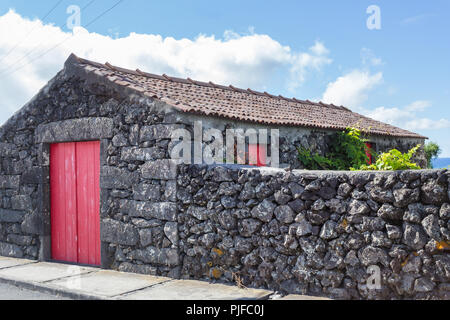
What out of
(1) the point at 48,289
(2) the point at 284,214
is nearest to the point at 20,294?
(1) the point at 48,289

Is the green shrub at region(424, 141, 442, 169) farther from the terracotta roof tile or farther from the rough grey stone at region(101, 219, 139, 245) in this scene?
the rough grey stone at region(101, 219, 139, 245)

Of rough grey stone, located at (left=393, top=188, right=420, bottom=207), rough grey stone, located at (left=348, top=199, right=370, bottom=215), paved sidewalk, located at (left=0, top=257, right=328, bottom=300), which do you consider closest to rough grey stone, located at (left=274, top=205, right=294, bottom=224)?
rough grey stone, located at (left=348, top=199, right=370, bottom=215)

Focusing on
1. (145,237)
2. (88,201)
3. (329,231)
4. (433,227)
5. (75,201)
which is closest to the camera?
(433,227)

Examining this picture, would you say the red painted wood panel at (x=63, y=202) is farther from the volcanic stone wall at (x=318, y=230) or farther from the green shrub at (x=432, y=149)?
the green shrub at (x=432, y=149)

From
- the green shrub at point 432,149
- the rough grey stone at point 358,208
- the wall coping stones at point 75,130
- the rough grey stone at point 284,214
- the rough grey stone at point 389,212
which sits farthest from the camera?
the green shrub at point 432,149

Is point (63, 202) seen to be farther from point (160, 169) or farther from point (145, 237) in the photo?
point (160, 169)

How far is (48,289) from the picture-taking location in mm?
6191

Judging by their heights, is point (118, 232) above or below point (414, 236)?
below

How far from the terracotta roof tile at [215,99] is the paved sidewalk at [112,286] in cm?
244

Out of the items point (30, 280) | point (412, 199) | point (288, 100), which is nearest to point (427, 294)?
point (412, 199)

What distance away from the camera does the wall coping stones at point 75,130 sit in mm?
7473

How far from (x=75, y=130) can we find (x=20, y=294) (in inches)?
114

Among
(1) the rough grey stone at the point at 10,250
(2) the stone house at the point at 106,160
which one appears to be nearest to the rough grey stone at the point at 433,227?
(2) the stone house at the point at 106,160

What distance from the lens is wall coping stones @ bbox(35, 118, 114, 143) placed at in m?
7.47
